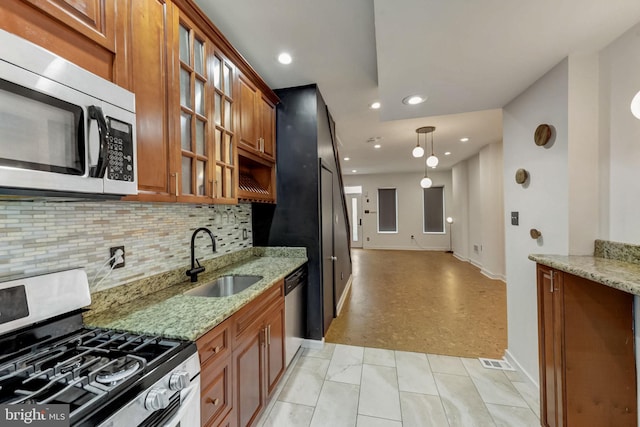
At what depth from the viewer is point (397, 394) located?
1.88m

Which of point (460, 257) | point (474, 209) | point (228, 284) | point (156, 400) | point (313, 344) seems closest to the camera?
point (156, 400)

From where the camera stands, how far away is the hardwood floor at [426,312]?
2.62 metres

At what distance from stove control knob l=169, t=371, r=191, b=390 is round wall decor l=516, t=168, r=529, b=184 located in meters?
2.54

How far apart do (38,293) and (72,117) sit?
70 centimetres

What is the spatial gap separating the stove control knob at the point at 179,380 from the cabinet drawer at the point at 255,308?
0.42m

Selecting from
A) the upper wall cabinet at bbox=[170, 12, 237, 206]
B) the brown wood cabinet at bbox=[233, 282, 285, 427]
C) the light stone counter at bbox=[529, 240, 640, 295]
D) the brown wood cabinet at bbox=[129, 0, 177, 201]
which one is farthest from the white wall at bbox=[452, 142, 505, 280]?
the brown wood cabinet at bbox=[129, 0, 177, 201]

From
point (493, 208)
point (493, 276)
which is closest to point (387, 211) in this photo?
point (493, 208)

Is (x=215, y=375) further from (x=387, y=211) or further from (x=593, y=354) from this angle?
(x=387, y=211)

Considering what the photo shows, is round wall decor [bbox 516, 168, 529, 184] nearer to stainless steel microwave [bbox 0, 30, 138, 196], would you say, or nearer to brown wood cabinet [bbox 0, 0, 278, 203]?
brown wood cabinet [bbox 0, 0, 278, 203]

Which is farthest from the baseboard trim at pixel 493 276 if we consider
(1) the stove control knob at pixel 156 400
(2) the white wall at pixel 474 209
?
(1) the stove control knob at pixel 156 400

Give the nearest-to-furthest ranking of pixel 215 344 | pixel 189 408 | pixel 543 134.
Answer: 1. pixel 189 408
2. pixel 215 344
3. pixel 543 134

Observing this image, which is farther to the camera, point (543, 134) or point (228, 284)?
point (228, 284)

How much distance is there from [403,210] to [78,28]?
27.4ft

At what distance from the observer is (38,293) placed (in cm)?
97
